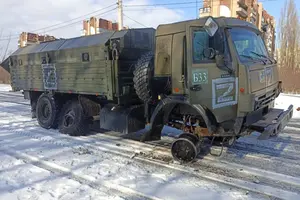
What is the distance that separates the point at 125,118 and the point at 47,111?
3630mm

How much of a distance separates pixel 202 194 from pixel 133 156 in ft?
6.66

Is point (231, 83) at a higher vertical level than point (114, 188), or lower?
higher

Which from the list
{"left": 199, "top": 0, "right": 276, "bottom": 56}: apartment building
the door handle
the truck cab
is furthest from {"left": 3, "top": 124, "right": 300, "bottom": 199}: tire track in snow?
{"left": 199, "top": 0, "right": 276, "bottom": 56}: apartment building

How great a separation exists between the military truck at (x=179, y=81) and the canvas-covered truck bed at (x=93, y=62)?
23 mm

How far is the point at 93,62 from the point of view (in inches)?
253

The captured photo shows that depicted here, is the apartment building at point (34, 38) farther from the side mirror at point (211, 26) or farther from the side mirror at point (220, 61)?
the side mirror at point (220, 61)

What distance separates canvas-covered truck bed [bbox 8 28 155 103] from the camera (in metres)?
6.03

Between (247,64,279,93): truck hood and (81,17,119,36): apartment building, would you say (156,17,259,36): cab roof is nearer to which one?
(247,64,279,93): truck hood

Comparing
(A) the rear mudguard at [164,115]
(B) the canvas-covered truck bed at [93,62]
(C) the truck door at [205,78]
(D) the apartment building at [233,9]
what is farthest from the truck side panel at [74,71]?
(D) the apartment building at [233,9]

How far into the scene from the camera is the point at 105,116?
657 cm

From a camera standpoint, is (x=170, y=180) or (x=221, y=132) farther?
(x=221, y=132)

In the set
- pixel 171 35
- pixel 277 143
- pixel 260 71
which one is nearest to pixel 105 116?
pixel 171 35

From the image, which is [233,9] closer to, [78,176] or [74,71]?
[74,71]

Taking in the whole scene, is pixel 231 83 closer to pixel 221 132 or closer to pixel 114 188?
pixel 221 132
